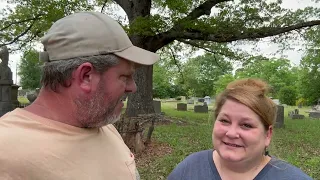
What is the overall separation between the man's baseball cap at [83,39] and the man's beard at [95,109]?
0.59 ft

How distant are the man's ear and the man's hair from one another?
18mm

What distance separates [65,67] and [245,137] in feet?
3.45

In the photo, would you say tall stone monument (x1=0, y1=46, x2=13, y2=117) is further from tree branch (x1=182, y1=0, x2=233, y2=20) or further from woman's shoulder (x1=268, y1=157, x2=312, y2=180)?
woman's shoulder (x1=268, y1=157, x2=312, y2=180)

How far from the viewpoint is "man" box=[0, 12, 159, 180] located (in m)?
1.60

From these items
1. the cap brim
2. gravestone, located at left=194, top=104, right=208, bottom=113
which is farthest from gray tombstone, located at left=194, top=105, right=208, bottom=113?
the cap brim

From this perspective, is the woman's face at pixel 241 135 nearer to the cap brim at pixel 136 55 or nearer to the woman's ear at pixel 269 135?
the woman's ear at pixel 269 135

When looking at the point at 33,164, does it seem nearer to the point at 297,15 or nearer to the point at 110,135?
the point at 110,135

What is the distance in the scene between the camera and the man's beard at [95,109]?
5.69 ft

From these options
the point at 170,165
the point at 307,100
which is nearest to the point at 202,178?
the point at 170,165

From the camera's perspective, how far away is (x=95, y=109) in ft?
5.80

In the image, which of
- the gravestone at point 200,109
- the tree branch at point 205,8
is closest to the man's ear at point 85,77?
the tree branch at point 205,8

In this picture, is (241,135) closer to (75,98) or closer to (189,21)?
(75,98)

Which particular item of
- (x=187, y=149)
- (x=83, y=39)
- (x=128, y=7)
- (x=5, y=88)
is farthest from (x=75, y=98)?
(x=5, y=88)

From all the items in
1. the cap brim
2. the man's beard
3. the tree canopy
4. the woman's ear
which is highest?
the tree canopy
